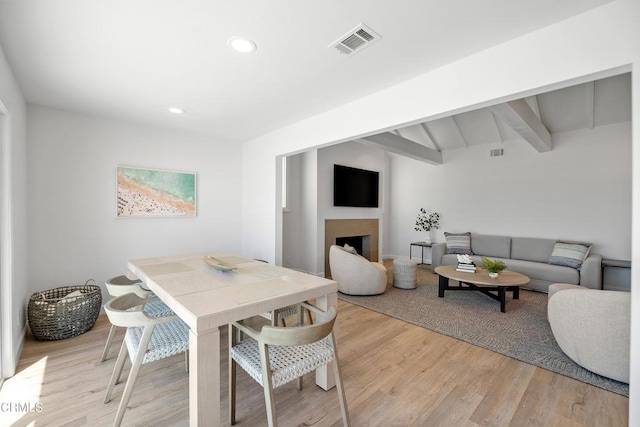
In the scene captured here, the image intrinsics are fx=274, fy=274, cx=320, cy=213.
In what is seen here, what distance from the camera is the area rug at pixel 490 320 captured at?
88.6 inches

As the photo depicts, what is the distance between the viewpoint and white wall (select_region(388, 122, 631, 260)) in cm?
431

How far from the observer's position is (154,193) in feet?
11.8

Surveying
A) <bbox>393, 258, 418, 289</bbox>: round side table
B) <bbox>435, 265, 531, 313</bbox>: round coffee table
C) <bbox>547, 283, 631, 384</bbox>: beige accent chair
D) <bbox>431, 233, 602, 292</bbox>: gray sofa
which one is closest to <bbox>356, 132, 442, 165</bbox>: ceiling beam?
<bbox>431, 233, 602, 292</bbox>: gray sofa

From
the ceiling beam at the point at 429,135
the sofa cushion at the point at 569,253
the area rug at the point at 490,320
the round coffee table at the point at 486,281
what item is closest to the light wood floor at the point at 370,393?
the area rug at the point at 490,320

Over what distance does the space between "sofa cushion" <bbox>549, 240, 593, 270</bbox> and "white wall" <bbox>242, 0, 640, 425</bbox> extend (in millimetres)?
3462

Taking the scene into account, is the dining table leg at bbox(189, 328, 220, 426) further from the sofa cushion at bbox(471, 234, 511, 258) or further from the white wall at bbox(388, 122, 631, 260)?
the white wall at bbox(388, 122, 631, 260)

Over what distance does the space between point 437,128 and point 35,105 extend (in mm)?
6317

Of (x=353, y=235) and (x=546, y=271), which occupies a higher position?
(x=353, y=235)

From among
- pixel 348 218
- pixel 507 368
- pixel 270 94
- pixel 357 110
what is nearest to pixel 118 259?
pixel 270 94

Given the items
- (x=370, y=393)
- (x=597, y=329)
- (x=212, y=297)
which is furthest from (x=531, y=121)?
(x=212, y=297)

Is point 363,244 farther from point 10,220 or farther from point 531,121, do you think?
point 10,220

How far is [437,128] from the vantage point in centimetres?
587

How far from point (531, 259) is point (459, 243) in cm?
116

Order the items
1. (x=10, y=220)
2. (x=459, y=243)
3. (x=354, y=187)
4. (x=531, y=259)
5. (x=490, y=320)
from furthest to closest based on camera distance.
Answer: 1. (x=354, y=187)
2. (x=459, y=243)
3. (x=531, y=259)
4. (x=490, y=320)
5. (x=10, y=220)
